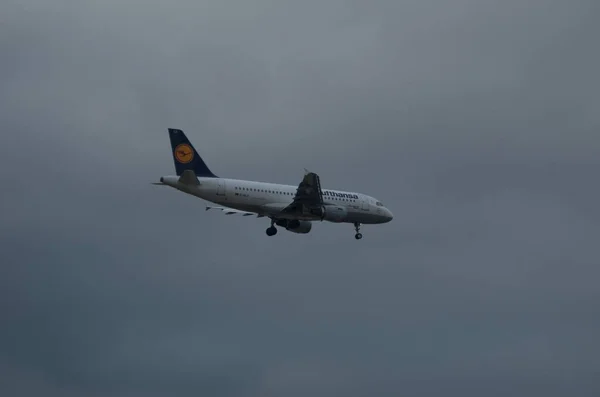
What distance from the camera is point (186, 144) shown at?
260 feet

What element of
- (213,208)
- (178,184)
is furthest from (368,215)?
(178,184)

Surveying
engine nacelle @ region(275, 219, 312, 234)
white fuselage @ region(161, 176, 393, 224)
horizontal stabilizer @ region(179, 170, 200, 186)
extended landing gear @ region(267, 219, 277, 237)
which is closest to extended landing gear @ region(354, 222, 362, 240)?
white fuselage @ region(161, 176, 393, 224)

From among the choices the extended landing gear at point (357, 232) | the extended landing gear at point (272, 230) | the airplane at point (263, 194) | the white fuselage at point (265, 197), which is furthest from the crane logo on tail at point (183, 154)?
the extended landing gear at point (357, 232)

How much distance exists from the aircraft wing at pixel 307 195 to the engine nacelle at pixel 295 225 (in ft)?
13.0

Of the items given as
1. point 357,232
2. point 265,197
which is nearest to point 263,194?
point 265,197

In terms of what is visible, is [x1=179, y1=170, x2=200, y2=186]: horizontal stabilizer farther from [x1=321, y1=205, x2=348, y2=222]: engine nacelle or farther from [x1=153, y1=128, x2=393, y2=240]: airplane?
[x1=321, y1=205, x2=348, y2=222]: engine nacelle

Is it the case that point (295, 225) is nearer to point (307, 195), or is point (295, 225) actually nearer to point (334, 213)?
point (334, 213)

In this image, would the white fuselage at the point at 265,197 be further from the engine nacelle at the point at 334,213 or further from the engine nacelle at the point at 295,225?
the engine nacelle at the point at 295,225

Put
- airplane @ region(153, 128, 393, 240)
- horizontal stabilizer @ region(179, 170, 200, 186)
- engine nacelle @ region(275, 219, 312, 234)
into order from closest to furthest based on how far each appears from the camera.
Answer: horizontal stabilizer @ region(179, 170, 200, 186) < airplane @ region(153, 128, 393, 240) < engine nacelle @ region(275, 219, 312, 234)

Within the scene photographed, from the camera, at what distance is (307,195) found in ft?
261

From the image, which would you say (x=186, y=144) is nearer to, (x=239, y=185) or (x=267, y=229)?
(x=239, y=185)

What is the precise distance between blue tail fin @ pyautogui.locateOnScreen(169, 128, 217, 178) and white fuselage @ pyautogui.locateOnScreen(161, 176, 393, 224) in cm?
100

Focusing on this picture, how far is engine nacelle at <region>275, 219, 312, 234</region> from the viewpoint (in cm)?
8488

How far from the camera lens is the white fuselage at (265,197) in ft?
256
